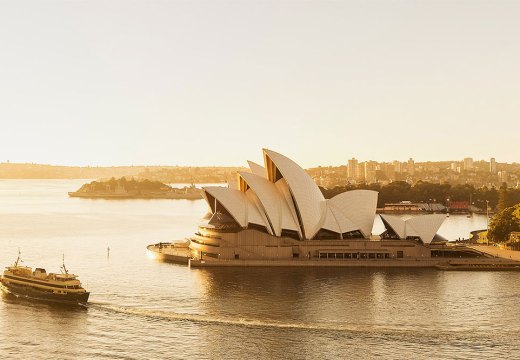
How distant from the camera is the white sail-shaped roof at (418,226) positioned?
188 feet

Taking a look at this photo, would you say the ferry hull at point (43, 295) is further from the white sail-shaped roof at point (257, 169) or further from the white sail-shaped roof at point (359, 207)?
the white sail-shaped roof at point (359, 207)

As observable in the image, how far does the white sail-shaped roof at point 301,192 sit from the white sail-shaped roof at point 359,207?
8.42 ft

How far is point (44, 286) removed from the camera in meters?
41.3

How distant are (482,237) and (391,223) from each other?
2311 centimetres

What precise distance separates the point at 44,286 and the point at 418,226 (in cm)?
3436

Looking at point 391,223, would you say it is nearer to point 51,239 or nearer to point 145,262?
point 145,262

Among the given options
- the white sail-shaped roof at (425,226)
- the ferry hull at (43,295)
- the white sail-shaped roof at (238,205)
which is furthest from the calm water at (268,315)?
the white sail-shaped roof at (425,226)

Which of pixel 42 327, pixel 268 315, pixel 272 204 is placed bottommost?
pixel 42 327

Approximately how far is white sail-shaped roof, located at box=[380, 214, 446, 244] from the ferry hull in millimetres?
29989

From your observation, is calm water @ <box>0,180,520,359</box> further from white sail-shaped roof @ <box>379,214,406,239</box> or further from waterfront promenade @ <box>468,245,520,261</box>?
waterfront promenade @ <box>468,245,520,261</box>

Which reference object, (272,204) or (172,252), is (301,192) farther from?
(172,252)

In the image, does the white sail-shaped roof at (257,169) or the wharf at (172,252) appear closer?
the wharf at (172,252)

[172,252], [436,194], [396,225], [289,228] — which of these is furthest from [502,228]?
[436,194]

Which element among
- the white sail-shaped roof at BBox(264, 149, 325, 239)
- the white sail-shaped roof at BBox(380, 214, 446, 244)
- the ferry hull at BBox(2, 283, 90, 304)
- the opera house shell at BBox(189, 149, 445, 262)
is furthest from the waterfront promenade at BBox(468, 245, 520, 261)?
the ferry hull at BBox(2, 283, 90, 304)
